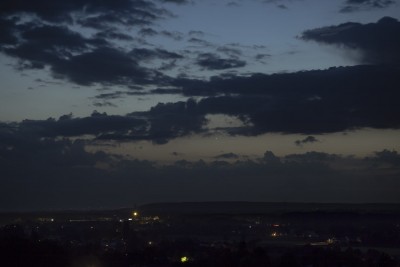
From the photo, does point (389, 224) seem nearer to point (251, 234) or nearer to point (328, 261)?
point (251, 234)

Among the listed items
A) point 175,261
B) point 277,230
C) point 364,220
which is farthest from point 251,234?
point 175,261

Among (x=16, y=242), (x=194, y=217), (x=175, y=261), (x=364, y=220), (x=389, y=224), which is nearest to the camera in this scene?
(x=16, y=242)

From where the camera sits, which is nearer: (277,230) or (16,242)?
(16,242)

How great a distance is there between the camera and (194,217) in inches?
4045

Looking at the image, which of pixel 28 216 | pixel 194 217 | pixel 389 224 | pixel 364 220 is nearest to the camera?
pixel 389 224

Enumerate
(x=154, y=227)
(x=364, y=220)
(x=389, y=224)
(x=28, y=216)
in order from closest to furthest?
1. (x=389, y=224)
2. (x=364, y=220)
3. (x=154, y=227)
4. (x=28, y=216)

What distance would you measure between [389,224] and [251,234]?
1583cm

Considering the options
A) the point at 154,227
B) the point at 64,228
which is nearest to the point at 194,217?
the point at 154,227

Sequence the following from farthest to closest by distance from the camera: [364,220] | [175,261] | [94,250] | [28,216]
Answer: [28,216] → [364,220] → [94,250] → [175,261]

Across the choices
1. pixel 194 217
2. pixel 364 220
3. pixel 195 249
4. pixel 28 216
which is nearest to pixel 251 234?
pixel 364 220

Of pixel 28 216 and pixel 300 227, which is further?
pixel 28 216

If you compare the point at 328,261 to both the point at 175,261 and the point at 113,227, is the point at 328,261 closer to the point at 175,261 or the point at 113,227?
the point at 175,261

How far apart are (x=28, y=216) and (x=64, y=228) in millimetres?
32410

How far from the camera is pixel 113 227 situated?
89.0 m
